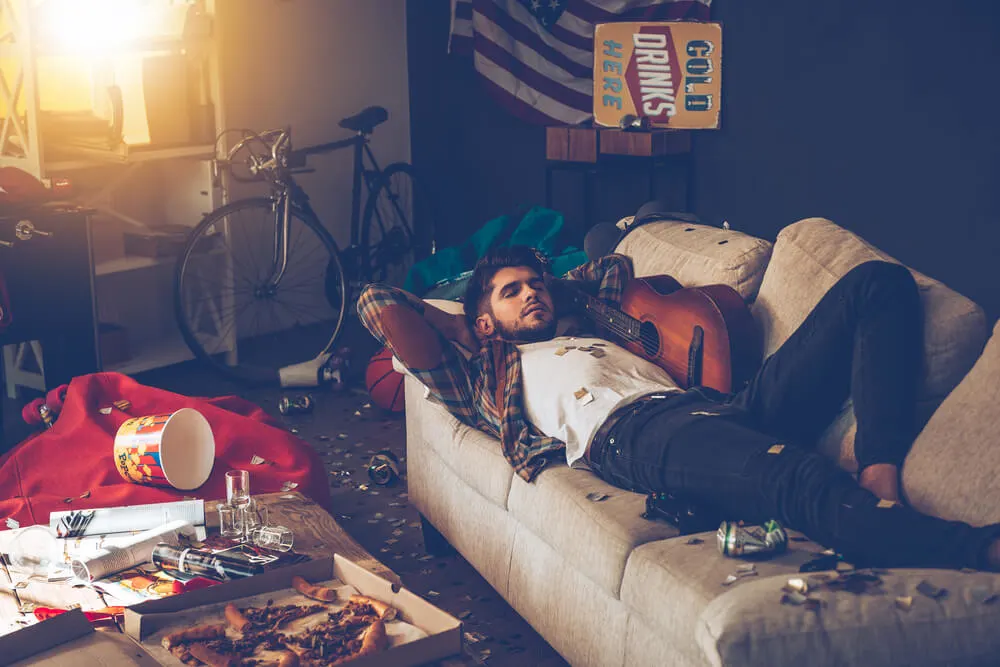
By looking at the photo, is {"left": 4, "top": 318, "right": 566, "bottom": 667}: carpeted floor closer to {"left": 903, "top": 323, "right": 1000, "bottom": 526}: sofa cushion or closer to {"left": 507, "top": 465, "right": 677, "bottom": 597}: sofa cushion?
{"left": 507, "top": 465, "right": 677, "bottom": 597}: sofa cushion

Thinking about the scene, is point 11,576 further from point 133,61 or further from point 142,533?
point 133,61

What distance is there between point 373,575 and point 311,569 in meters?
0.15

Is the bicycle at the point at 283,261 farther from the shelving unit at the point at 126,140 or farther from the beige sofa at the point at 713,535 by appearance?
the beige sofa at the point at 713,535

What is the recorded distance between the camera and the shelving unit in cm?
414

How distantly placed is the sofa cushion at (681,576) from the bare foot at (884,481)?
164mm

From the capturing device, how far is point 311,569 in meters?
2.00

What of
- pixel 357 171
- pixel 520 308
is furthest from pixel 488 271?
pixel 357 171

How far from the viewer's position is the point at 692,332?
264 centimetres

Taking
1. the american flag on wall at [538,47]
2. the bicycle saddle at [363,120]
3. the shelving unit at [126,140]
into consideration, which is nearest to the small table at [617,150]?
the american flag on wall at [538,47]

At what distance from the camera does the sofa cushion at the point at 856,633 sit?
5.26 ft

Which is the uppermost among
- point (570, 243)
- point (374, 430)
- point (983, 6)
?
point (983, 6)

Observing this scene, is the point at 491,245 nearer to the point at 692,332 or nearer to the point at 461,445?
the point at 461,445

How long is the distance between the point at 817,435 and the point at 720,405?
211 mm

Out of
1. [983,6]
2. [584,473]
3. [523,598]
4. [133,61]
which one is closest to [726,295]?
[584,473]
